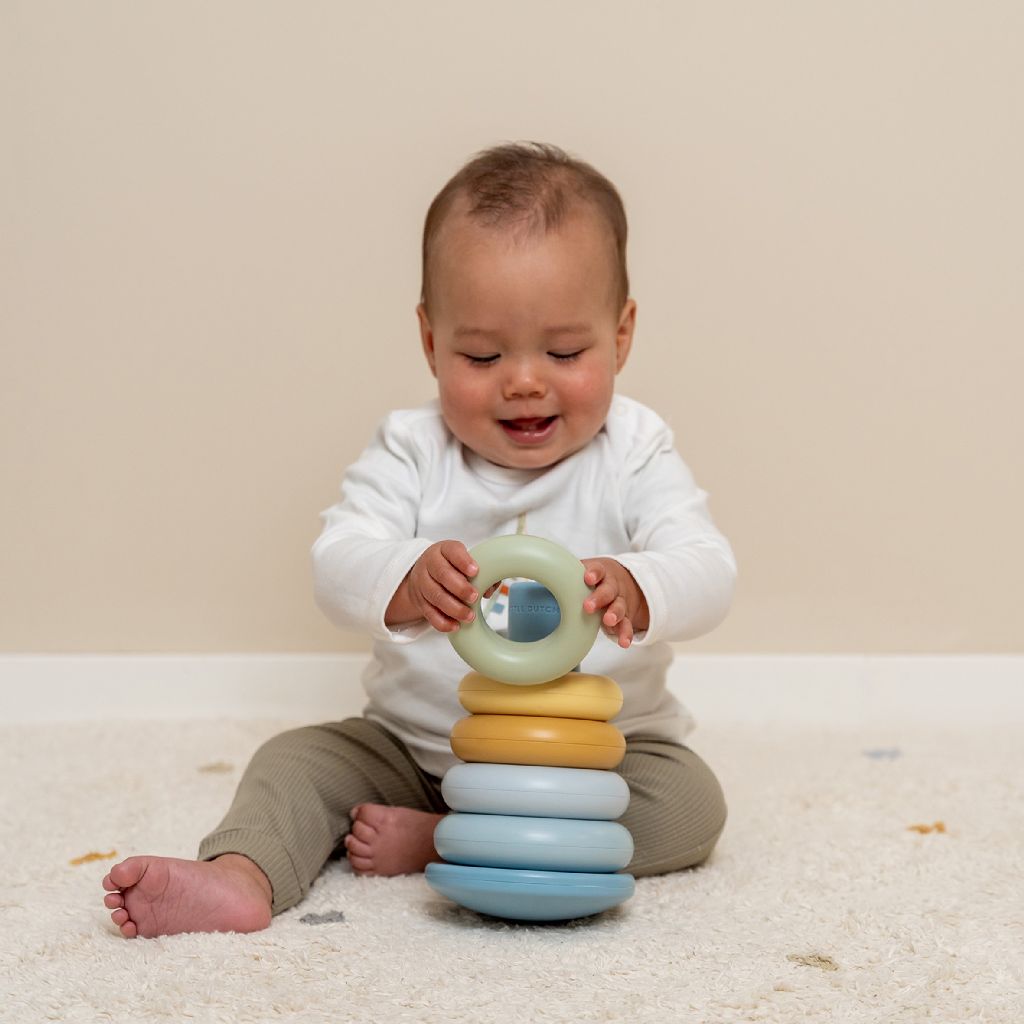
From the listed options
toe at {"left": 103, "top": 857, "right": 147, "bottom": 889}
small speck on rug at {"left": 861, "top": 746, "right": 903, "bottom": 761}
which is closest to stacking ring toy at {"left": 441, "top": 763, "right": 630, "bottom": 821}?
toe at {"left": 103, "top": 857, "right": 147, "bottom": 889}

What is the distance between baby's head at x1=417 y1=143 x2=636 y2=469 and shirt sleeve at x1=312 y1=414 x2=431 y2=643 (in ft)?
0.28

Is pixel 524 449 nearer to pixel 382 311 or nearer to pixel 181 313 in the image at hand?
pixel 382 311

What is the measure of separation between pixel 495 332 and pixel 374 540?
0.21 metres

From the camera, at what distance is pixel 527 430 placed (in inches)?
48.4

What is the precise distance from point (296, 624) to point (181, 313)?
0.44 m

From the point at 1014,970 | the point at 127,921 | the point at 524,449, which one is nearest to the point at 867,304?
the point at 524,449

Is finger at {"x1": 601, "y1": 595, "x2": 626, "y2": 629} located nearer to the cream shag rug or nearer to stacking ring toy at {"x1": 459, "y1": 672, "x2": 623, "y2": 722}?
stacking ring toy at {"x1": 459, "y1": 672, "x2": 623, "y2": 722}

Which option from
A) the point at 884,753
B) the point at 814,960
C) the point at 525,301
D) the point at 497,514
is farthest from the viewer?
the point at 884,753

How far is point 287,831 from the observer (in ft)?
3.64

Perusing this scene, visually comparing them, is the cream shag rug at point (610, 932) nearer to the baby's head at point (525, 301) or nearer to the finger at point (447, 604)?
the finger at point (447, 604)

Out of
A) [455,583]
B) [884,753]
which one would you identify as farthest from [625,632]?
[884,753]

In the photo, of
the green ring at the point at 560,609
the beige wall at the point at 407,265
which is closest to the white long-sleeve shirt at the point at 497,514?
the green ring at the point at 560,609

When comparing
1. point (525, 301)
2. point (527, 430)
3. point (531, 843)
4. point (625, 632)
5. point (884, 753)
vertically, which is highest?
point (525, 301)

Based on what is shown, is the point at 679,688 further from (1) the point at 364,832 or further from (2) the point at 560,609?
(2) the point at 560,609
